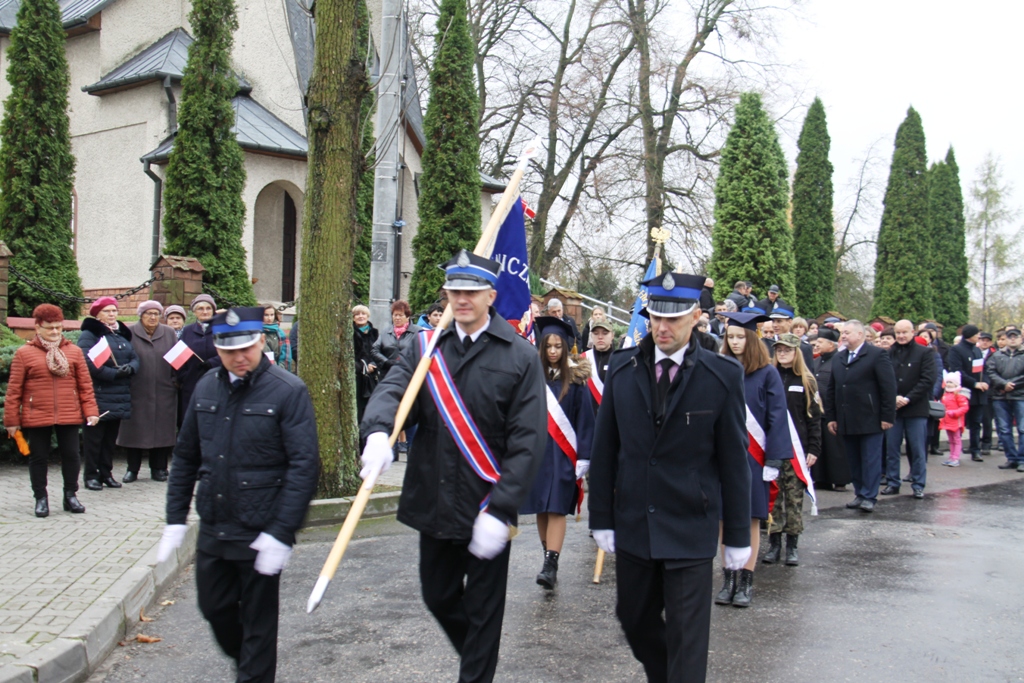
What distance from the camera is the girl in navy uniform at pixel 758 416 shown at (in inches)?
260

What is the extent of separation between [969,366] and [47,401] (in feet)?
45.5

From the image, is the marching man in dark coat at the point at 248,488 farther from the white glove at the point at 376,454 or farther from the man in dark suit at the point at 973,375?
the man in dark suit at the point at 973,375

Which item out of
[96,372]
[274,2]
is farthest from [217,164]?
[96,372]

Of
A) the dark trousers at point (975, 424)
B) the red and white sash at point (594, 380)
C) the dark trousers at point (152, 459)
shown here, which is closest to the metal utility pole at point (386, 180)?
the dark trousers at point (152, 459)

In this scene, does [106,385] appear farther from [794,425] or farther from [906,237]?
Answer: [906,237]

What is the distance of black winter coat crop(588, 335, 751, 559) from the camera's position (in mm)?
4031

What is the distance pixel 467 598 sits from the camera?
4.25 metres

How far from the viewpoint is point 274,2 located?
2300 centimetres

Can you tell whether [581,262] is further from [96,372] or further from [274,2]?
[96,372]

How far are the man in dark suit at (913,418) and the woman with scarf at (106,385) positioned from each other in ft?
28.8

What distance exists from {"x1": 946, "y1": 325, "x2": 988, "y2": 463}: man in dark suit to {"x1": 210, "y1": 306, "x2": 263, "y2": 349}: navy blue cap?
14.2m

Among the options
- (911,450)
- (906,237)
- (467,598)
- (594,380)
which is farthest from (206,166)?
(906,237)

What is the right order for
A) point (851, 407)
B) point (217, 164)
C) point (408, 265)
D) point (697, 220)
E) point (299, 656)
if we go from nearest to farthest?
point (299, 656) → point (851, 407) → point (217, 164) → point (408, 265) → point (697, 220)

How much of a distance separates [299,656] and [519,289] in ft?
9.69
